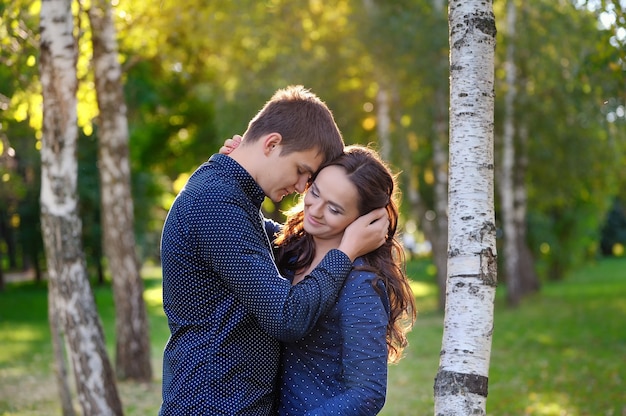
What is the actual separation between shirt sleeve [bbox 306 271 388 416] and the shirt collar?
0.49 meters

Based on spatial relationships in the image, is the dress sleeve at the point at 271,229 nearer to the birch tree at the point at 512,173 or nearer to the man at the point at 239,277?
the man at the point at 239,277

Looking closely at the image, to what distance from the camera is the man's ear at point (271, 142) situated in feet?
9.98

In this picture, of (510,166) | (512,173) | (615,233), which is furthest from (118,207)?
(615,233)

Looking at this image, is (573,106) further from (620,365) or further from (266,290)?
(266,290)

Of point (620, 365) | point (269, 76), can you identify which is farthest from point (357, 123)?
point (620, 365)

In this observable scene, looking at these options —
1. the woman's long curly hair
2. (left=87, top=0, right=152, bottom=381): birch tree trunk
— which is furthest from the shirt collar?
(left=87, top=0, right=152, bottom=381): birch tree trunk

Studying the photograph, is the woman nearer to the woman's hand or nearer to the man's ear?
the man's ear

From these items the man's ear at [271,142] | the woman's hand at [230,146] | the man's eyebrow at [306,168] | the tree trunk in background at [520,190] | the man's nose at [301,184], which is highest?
the tree trunk in background at [520,190]

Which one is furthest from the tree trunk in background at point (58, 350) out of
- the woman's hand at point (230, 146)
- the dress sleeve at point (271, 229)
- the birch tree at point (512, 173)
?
the birch tree at point (512, 173)

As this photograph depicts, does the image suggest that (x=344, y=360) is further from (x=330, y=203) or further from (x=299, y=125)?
(x=299, y=125)

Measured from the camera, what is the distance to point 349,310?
9.56 feet

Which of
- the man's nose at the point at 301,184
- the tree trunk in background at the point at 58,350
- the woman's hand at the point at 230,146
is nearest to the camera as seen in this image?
the man's nose at the point at 301,184

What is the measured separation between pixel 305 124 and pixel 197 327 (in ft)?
2.62

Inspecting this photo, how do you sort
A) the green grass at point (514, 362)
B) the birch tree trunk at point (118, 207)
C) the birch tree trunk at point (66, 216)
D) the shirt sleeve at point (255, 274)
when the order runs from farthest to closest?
the birch tree trunk at point (118, 207) < the green grass at point (514, 362) < the birch tree trunk at point (66, 216) < the shirt sleeve at point (255, 274)
